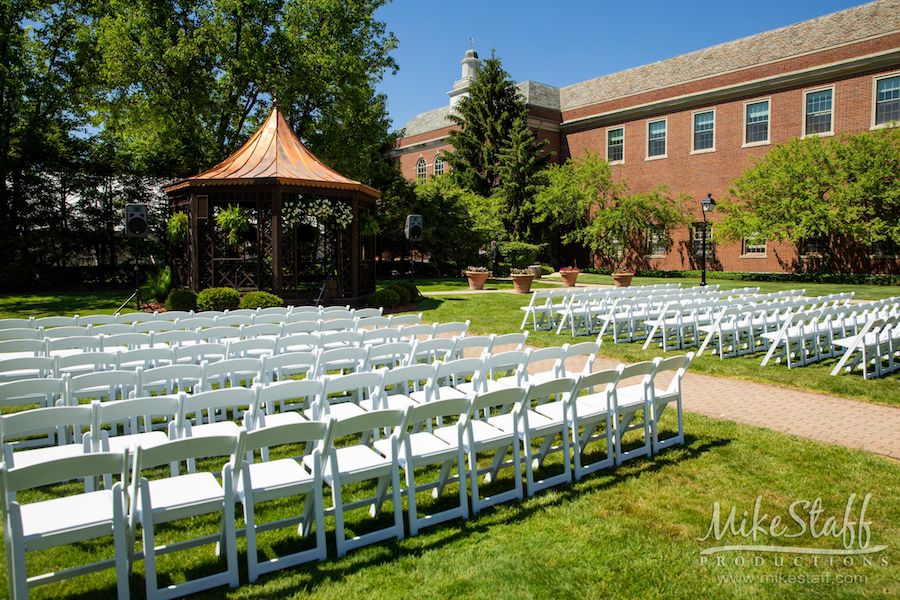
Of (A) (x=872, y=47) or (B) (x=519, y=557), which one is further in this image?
(A) (x=872, y=47)

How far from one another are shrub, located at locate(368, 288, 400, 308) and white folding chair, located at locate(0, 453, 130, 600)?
42.2 ft

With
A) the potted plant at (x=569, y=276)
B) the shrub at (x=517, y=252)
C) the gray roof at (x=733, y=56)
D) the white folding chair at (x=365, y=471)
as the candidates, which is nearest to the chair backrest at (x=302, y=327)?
the white folding chair at (x=365, y=471)

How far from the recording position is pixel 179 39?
2114 centimetres

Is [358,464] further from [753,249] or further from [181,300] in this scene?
[753,249]

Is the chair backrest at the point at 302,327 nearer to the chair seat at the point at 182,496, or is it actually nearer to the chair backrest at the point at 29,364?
the chair backrest at the point at 29,364

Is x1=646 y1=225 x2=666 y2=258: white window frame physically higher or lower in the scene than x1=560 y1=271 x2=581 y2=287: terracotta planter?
higher

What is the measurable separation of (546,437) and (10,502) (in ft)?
11.1

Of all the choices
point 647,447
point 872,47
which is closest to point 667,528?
point 647,447

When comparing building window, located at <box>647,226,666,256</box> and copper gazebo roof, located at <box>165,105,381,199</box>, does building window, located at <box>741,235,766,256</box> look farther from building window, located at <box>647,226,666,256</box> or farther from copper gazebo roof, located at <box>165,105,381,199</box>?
copper gazebo roof, located at <box>165,105,381,199</box>

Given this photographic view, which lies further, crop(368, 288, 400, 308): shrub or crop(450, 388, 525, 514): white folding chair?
crop(368, 288, 400, 308): shrub

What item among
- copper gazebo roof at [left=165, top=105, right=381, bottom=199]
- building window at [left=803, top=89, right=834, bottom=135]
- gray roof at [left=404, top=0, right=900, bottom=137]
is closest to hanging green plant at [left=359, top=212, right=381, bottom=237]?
copper gazebo roof at [left=165, top=105, right=381, bottom=199]

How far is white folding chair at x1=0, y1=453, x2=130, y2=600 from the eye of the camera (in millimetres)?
2611

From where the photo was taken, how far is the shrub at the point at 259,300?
14234 millimetres

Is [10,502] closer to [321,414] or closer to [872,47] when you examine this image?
[321,414]
